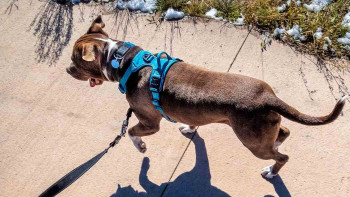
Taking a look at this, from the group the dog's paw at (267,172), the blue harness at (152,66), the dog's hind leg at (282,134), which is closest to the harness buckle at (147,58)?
the blue harness at (152,66)

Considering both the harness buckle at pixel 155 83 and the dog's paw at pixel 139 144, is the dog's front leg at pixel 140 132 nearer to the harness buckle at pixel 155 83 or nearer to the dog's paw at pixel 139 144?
the dog's paw at pixel 139 144

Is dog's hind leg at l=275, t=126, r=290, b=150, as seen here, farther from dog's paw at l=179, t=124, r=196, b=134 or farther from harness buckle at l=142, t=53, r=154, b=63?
harness buckle at l=142, t=53, r=154, b=63

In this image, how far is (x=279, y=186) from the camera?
4023mm

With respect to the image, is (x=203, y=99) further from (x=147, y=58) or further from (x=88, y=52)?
(x=88, y=52)

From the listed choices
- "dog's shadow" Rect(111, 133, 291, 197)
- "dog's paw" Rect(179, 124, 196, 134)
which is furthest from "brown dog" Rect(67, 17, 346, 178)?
"dog's paw" Rect(179, 124, 196, 134)

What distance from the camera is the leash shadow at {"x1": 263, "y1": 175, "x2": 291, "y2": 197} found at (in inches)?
157

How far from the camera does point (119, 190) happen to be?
13.8 ft

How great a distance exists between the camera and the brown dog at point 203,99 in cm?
309

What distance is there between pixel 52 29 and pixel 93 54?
240 cm

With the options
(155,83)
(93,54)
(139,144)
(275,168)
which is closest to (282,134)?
(275,168)

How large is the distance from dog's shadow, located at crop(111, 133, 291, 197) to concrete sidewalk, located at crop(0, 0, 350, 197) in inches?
0.5

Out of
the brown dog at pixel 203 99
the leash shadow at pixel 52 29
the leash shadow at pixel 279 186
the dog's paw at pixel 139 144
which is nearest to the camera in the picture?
the brown dog at pixel 203 99

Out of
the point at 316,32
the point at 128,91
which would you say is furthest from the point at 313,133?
the point at 128,91

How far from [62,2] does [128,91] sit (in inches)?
120
